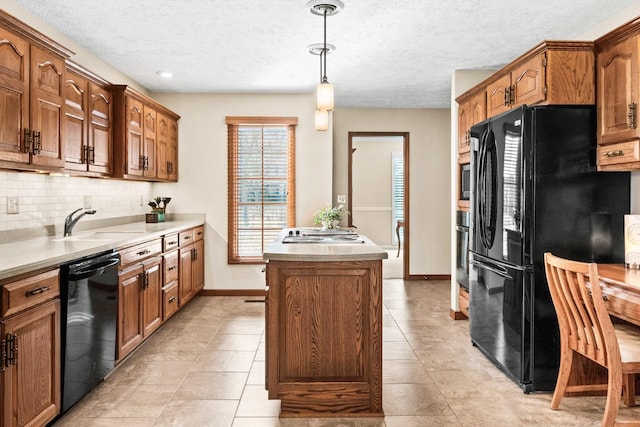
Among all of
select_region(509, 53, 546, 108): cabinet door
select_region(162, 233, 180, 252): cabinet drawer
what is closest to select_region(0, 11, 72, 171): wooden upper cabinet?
select_region(162, 233, 180, 252): cabinet drawer

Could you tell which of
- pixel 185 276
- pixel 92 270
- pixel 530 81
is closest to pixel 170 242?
pixel 185 276

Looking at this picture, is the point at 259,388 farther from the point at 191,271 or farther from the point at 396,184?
the point at 396,184

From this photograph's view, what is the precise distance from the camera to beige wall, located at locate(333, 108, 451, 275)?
6.73 m

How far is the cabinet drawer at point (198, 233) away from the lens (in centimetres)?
529

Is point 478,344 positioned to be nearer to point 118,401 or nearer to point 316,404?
point 316,404

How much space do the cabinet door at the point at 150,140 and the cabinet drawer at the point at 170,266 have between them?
0.86 meters


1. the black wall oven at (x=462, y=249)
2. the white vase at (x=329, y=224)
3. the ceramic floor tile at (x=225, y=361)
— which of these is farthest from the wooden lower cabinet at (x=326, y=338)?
the black wall oven at (x=462, y=249)

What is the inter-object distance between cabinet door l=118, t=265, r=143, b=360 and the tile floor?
0.53 feet

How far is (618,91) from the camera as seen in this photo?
2.74m

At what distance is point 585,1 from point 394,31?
50.3 inches

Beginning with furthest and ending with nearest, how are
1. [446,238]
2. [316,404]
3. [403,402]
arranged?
[446,238] → [403,402] → [316,404]

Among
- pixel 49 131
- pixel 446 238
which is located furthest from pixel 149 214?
pixel 446 238

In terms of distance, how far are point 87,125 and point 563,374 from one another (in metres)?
3.64

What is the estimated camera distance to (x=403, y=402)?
109 inches
